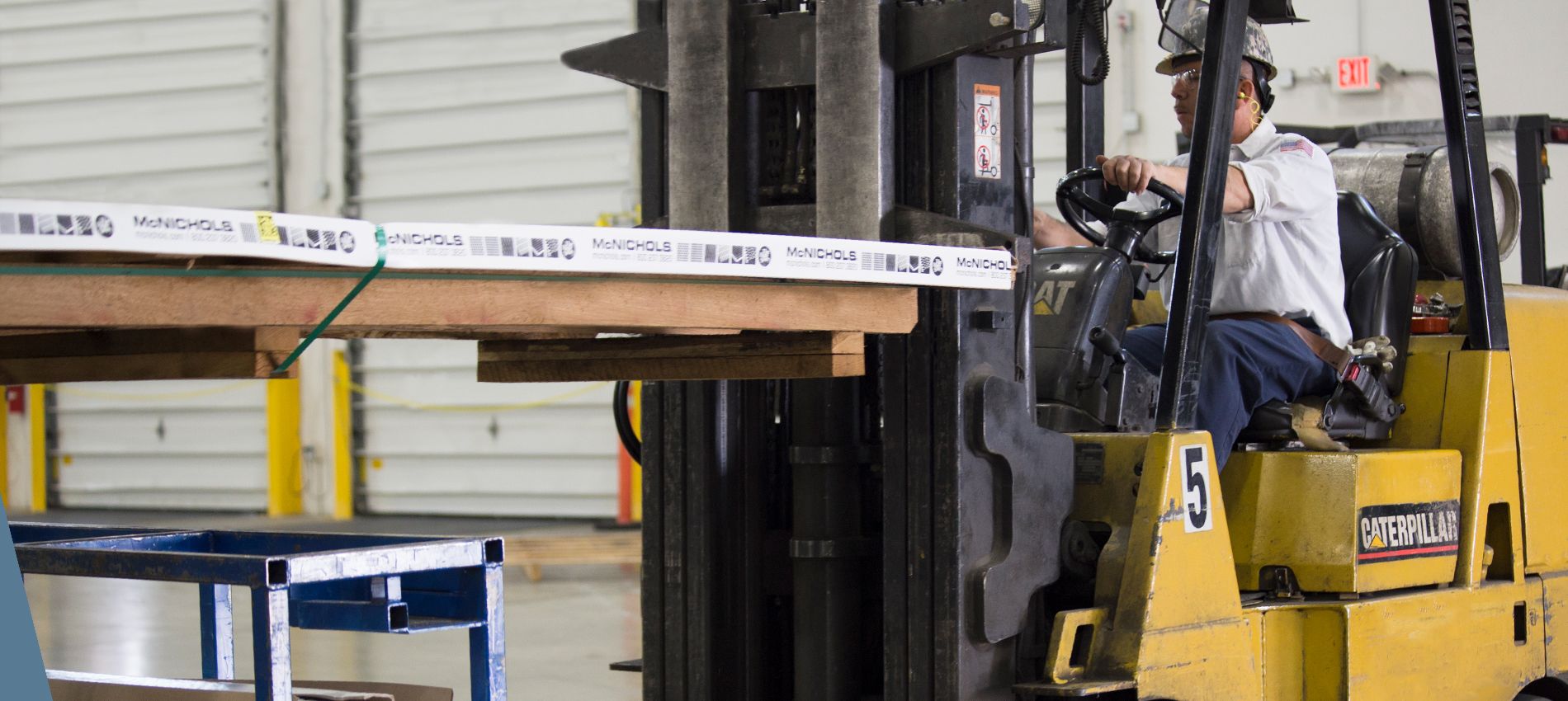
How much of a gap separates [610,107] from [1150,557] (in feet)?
30.8

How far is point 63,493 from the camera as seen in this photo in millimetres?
14719

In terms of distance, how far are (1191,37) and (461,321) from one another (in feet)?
7.94

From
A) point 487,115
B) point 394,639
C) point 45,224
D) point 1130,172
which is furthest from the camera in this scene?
point 487,115

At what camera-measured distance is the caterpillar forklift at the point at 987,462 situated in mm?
3238

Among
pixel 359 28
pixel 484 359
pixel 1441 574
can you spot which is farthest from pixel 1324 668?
pixel 359 28

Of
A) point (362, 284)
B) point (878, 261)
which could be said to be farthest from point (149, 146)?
point (362, 284)

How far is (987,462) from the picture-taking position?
3.24 m

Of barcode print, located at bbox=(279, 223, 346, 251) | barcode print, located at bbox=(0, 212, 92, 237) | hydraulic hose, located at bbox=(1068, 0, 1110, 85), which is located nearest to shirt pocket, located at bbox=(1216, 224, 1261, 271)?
hydraulic hose, located at bbox=(1068, 0, 1110, 85)

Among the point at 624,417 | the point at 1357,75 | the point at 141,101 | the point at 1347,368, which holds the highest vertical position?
the point at 141,101

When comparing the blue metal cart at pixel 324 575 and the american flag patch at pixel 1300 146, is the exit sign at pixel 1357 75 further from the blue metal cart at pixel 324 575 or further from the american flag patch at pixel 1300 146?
the blue metal cart at pixel 324 575

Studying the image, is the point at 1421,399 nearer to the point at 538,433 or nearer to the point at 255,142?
the point at 538,433

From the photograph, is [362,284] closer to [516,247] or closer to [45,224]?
[516,247]

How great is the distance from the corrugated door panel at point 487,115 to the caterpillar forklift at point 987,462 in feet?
27.9

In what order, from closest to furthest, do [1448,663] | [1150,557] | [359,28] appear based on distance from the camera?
[1150,557] → [1448,663] → [359,28]
